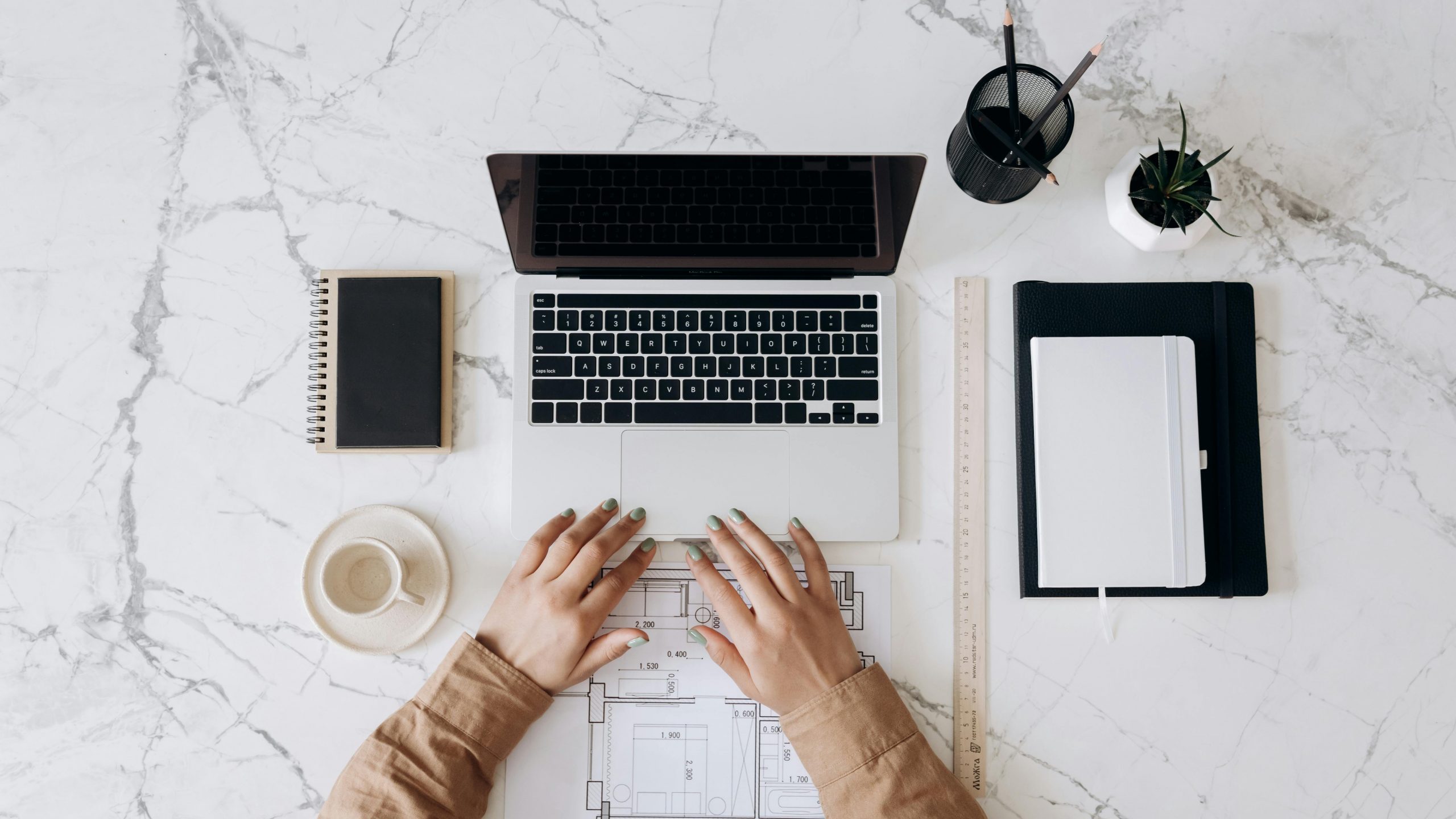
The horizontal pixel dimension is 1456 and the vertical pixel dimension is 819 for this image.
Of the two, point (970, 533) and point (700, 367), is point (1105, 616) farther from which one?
point (700, 367)

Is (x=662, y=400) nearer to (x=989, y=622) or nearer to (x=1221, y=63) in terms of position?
(x=989, y=622)

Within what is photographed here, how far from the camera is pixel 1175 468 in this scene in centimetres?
89

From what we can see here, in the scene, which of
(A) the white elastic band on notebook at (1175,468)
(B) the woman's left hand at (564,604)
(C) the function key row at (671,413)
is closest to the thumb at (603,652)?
(B) the woman's left hand at (564,604)

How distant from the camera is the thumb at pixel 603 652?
881 millimetres

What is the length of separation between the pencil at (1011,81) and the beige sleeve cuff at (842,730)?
2.09 feet

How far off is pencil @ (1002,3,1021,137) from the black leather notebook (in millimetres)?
187

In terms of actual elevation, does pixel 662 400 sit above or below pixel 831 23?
below

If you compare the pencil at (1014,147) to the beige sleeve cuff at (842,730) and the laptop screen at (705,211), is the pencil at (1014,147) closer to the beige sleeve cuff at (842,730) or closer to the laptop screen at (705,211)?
the laptop screen at (705,211)

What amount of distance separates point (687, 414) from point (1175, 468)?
56cm

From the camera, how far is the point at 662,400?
0.91m

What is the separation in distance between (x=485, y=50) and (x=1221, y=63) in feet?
3.03

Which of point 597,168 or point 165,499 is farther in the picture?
point 165,499

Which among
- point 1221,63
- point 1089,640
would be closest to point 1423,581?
point 1089,640

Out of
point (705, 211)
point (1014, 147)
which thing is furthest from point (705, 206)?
point (1014, 147)
